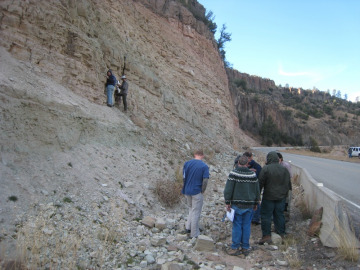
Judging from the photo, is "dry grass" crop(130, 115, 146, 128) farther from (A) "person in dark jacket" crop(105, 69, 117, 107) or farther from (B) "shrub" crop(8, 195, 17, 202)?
(B) "shrub" crop(8, 195, 17, 202)

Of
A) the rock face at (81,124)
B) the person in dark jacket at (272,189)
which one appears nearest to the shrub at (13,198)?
the rock face at (81,124)

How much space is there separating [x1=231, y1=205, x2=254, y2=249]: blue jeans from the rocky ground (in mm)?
209

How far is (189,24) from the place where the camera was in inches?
840

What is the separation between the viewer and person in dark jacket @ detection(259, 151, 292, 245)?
5199 mm

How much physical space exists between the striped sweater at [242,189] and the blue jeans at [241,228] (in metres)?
0.11

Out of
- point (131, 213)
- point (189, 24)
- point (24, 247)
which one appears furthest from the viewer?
point (189, 24)

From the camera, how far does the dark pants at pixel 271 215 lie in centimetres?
526

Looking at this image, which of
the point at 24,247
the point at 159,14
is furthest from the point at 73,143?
the point at 159,14

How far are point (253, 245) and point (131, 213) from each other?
2552 millimetres

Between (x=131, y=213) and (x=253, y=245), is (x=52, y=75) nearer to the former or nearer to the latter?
(x=131, y=213)

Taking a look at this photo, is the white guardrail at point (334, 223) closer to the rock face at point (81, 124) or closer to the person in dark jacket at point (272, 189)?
the person in dark jacket at point (272, 189)

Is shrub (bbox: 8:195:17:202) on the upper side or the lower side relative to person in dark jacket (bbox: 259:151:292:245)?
lower

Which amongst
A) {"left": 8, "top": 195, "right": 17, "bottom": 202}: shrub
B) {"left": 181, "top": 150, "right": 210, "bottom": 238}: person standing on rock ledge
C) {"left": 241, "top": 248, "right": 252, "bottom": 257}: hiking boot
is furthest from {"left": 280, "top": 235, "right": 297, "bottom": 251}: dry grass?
{"left": 8, "top": 195, "right": 17, "bottom": 202}: shrub

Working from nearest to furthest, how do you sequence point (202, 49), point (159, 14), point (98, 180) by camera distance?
1. point (98, 180)
2. point (159, 14)
3. point (202, 49)
